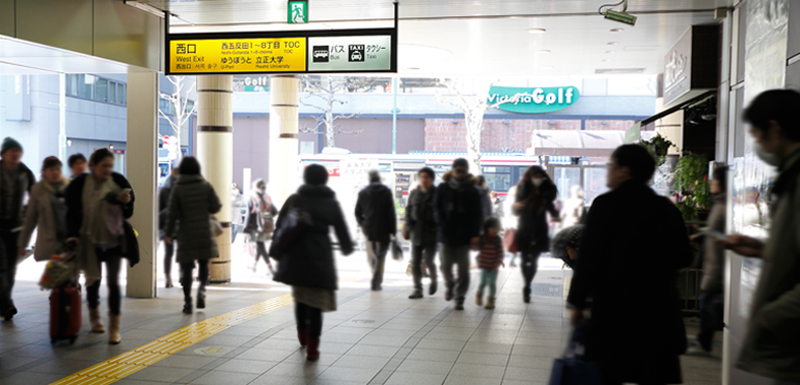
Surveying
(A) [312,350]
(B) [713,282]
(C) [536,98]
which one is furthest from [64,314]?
(C) [536,98]

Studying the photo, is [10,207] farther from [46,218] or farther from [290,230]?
[290,230]

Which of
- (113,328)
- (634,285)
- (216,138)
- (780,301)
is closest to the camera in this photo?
(780,301)

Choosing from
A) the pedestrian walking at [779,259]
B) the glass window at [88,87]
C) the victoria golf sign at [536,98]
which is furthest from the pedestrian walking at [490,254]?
the victoria golf sign at [536,98]

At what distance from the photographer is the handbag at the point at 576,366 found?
2.85 meters

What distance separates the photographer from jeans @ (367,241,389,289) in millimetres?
8506

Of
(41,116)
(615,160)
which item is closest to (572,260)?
(615,160)

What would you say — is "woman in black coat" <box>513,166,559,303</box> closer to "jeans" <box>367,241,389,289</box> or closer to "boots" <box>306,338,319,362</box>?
"jeans" <box>367,241,389,289</box>

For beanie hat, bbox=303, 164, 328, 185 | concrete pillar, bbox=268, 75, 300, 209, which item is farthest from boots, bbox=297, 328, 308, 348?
concrete pillar, bbox=268, 75, 300, 209

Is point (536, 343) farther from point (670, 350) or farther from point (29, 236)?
point (29, 236)

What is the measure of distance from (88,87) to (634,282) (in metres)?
19.2

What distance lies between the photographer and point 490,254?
764 centimetres

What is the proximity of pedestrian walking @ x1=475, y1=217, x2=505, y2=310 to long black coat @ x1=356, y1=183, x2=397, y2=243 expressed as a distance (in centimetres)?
125

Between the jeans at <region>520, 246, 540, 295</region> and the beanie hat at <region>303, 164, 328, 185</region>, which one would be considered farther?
the jeans at <region>520, 246, 540, 295</region>

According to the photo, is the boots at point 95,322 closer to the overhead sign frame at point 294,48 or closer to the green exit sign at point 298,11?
the overhead sign frame at point 294,48
